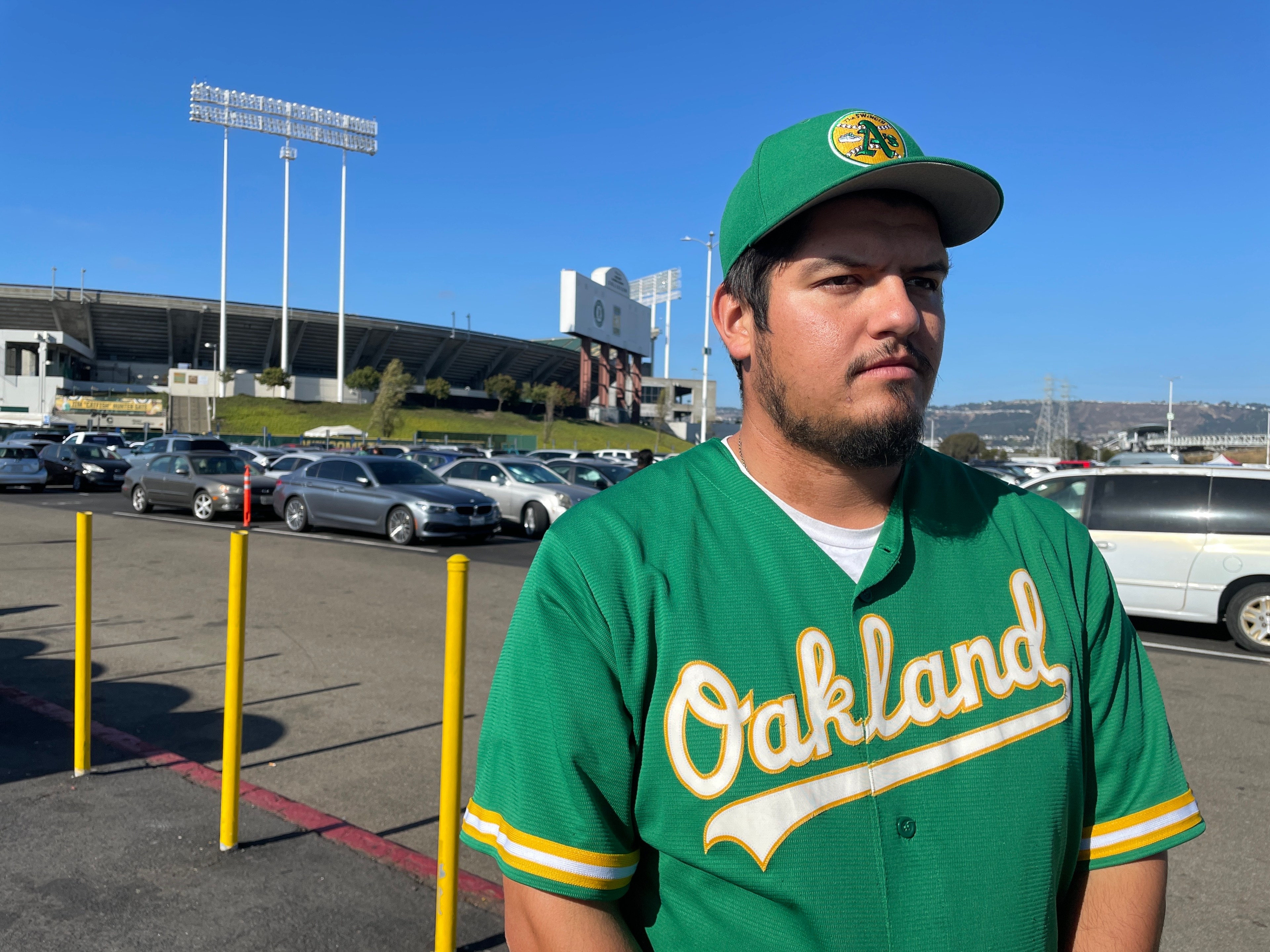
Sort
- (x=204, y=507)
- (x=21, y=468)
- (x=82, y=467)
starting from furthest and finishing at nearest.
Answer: (x=82, y=467) < (x=21, y=468) < (x=204, y=507)

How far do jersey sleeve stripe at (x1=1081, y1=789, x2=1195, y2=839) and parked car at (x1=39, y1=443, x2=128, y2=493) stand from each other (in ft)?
102

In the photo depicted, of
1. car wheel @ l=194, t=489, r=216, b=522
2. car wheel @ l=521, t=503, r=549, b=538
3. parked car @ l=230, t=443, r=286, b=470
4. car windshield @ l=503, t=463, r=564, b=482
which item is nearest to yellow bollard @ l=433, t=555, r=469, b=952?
car wheel @ l=521, t=503, r=549, b=538

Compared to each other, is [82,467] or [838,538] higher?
[838,538]

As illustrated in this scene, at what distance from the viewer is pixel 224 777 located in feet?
12.3

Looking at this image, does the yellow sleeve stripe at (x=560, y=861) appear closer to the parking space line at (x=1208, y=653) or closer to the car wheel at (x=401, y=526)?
the parking space line at (x=1208, y=653)

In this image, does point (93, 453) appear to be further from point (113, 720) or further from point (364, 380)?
point (364, 380)

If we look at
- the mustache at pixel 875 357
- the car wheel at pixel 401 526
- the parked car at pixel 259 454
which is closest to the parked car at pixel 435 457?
the parked car at pixel 259 454

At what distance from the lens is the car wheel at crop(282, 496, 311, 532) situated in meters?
17.2

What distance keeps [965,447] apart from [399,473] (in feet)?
311

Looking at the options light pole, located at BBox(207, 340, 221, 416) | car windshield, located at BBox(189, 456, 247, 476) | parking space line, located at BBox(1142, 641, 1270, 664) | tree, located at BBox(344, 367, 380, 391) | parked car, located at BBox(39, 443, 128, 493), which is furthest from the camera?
tree, located at BBox(344, 367, 380, 391)

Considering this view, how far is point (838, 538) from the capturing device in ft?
5.06

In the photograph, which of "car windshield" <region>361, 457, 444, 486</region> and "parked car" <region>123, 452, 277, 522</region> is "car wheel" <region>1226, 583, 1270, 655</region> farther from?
"parked car" <region>123, 452, 277, 522</region>

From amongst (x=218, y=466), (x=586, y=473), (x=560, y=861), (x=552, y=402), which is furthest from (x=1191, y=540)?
(x=552, y=402)

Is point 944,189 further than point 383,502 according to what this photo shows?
No
